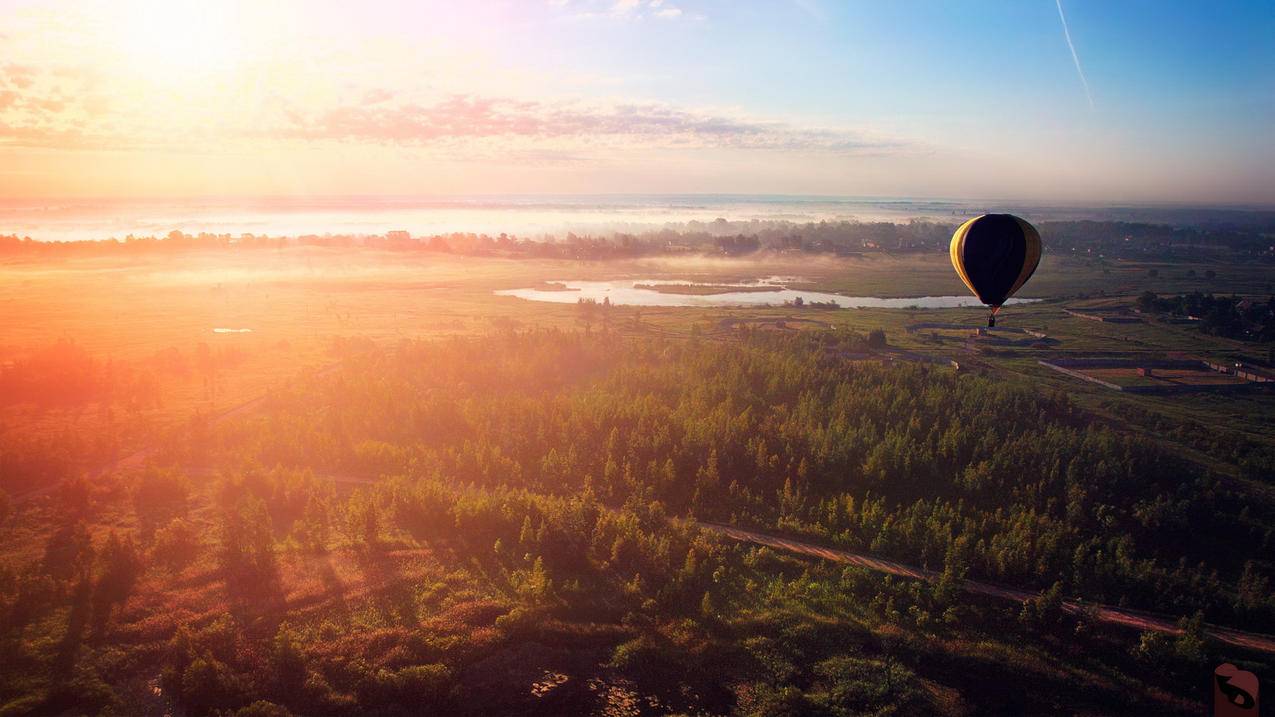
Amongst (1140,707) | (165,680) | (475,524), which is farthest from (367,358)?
(1140,707)

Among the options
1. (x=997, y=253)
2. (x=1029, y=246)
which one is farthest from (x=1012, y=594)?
(x=1029, y=246)

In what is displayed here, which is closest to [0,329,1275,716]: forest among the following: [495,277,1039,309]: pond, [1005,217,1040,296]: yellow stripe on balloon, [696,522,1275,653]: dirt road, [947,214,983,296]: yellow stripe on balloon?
[696,522,1275,653]: dirt road

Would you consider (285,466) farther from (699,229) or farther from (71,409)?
(699,229)

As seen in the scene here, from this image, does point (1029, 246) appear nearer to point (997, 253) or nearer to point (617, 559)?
point (997, 253)

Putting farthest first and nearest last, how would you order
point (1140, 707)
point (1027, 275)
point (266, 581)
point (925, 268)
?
1. point (925, 268)
2. point (1027, 275)
3. point (266, 581)
4. point (1140, 707)

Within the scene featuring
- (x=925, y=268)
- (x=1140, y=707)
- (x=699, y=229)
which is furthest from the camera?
(x=699, y=229)

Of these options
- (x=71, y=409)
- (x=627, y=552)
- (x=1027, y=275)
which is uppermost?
(x=1027, y=275)

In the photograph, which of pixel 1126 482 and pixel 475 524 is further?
pixel 1126 482
